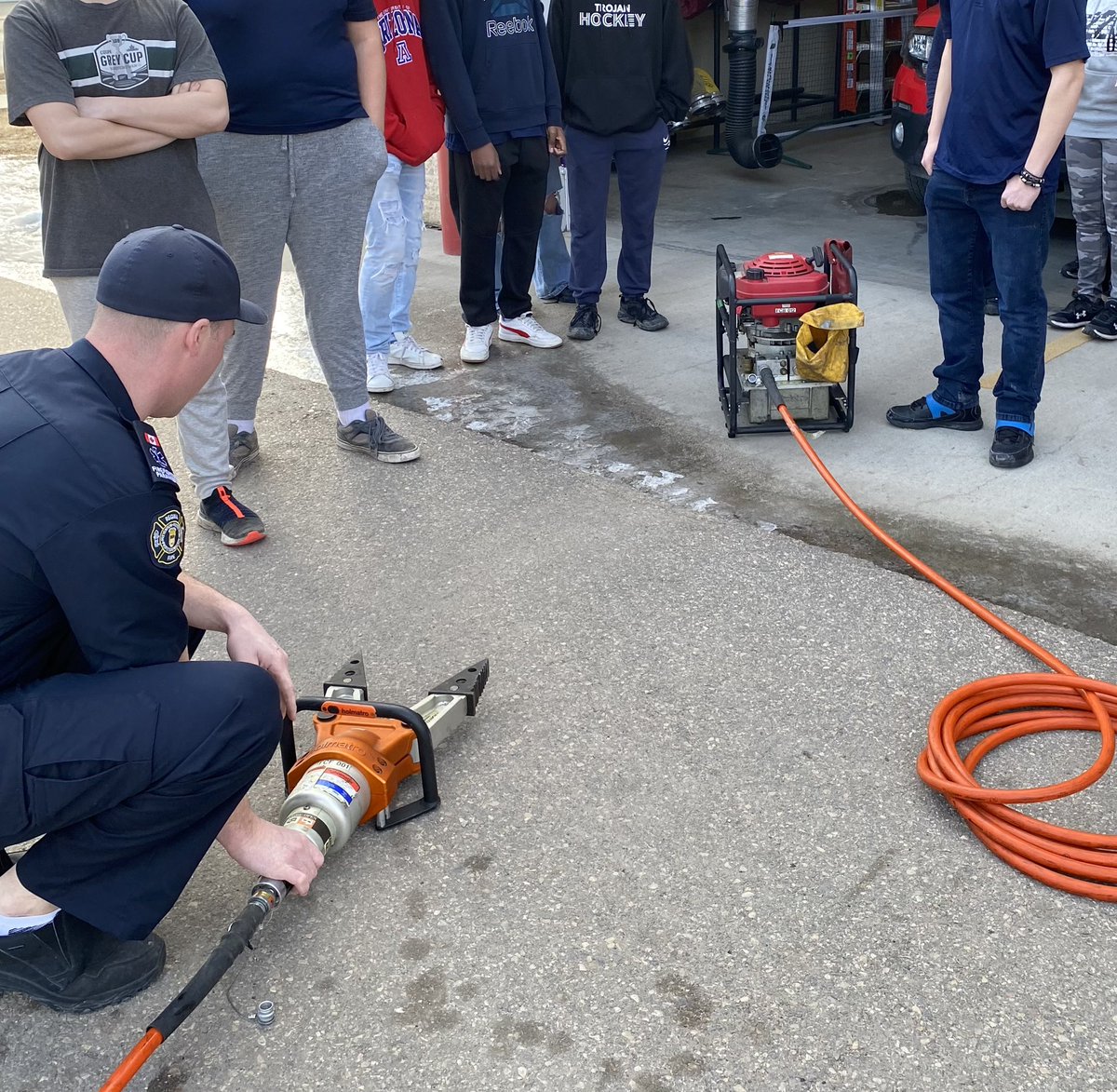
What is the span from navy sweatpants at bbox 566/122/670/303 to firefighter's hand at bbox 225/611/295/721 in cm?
363

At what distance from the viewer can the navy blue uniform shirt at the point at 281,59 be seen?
3695 mm

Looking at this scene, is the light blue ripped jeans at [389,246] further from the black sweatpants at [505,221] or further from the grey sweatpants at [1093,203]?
the grey sweatpants at [1093,203]

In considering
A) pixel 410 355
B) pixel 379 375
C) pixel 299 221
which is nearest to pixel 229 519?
pixel 299 221

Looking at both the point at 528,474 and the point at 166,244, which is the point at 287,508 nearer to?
the point at 528,474

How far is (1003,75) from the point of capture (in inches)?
145

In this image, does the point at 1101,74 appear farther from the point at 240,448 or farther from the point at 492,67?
the point at 240,448

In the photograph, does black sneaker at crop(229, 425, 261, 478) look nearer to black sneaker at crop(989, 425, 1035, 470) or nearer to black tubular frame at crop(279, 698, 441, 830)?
black tubular frame at crop(279, 698, 441, 830)

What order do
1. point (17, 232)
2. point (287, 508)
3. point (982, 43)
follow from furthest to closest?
point (17, 232) → point (287, 508) → point (982, 43)

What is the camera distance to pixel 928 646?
310cm

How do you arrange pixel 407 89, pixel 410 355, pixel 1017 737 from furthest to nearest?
1. pixel 410 355
2. pixel 407 89
3. pixel 1017 737

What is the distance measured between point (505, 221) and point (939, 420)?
2159 millimetres

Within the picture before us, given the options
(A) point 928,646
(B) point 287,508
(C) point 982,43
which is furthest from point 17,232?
(A) point 928,646

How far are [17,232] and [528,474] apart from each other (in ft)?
18.7

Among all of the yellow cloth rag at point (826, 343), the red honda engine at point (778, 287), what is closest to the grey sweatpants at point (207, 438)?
the red honda engine at point (778, 287)
